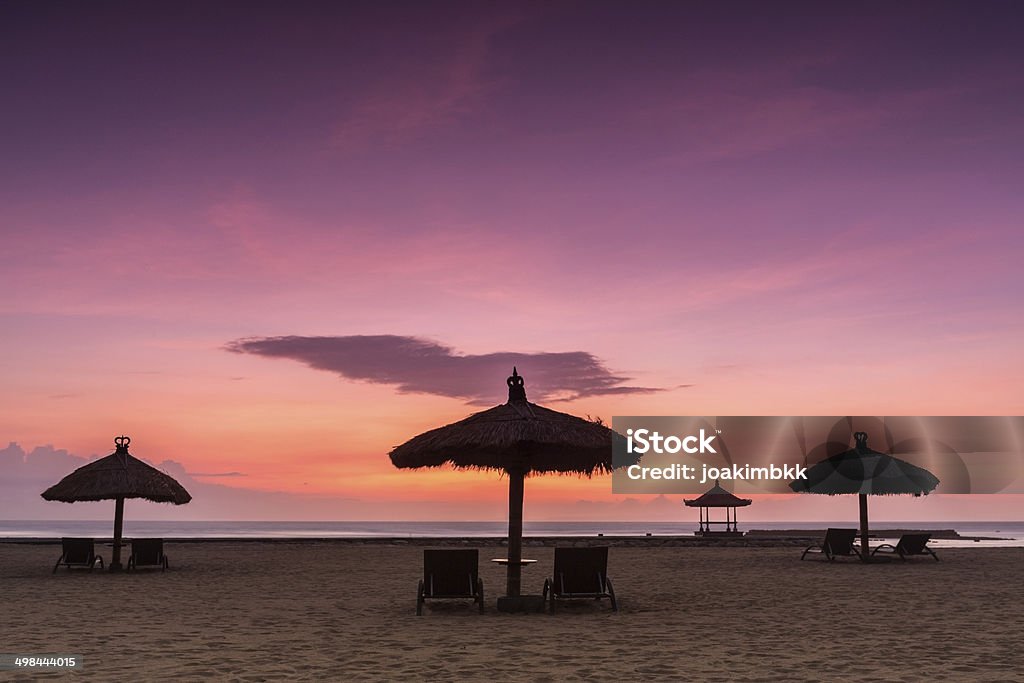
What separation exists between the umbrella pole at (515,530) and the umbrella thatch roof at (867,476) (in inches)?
402

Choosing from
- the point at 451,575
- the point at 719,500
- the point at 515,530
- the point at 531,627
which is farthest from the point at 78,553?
the point at 719,500

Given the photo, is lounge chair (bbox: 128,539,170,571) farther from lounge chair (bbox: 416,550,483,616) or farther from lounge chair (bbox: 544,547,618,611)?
lounge chair (bbox: 544,547,618,611)

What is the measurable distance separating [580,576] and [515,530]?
3.13 ft

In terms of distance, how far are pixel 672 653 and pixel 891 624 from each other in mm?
3126

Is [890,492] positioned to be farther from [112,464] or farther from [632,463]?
[112,464]

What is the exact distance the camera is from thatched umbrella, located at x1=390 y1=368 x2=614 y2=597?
37.1ft

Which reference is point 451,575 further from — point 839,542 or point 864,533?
point 864,533

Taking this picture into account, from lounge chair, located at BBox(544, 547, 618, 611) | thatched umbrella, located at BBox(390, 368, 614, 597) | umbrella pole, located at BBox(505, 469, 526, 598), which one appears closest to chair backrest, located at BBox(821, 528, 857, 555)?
thatched umbrella, located at BBox(390, 368, 614, 597)

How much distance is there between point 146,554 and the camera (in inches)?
707

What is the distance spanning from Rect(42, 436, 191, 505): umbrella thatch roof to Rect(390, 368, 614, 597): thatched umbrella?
8.04 m

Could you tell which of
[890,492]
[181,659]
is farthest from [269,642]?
[890,492]

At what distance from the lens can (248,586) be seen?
49.1ft

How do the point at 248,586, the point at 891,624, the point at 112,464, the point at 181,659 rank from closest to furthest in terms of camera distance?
the point at 181,659, the point at 891,624, the point at 248,586, the point at 112,464

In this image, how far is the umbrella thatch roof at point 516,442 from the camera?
1129 cm
